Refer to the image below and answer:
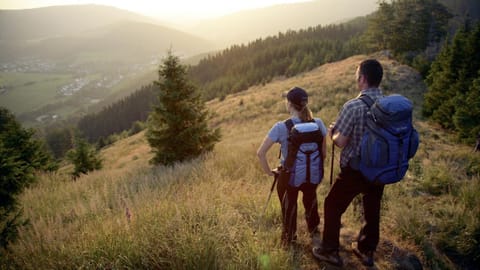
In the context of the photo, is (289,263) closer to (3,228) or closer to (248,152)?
(3,228)

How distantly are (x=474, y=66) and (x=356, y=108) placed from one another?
19.9 metres

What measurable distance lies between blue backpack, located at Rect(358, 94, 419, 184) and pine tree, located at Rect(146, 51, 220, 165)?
7452 mm

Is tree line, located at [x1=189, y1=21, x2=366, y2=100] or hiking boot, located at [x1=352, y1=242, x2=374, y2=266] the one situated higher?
tree line, located at [x1=189, y1=21, x2=366, y2=100]

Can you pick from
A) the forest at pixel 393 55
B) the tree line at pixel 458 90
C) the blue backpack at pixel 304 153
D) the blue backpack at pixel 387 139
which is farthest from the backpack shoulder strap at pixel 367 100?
the tree line at pixel 458 90

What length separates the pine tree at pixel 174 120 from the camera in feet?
30.6

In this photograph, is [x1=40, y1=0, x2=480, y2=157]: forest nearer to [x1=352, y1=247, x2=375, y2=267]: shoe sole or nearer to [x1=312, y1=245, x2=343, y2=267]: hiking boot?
[x1=312, y1=245, x2=343, y2=267]: hiking boot

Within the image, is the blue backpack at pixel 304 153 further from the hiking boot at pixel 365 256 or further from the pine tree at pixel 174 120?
the pine tree at pixel 174 120

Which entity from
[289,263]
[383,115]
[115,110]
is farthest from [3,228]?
[115,110]

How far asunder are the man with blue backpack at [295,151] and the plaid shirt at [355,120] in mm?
296

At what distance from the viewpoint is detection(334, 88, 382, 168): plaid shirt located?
2.60 meters

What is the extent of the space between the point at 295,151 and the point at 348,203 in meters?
0.86

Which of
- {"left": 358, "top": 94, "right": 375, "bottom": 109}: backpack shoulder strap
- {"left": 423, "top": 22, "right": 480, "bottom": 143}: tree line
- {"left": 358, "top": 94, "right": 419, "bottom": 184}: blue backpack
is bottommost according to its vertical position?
{"left": 423, "top": 22, "right": 480, "bottom": 143}: tree line

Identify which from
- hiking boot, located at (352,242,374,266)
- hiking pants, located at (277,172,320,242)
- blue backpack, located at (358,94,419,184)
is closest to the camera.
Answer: blue backpack, located at (358,94,419,184)

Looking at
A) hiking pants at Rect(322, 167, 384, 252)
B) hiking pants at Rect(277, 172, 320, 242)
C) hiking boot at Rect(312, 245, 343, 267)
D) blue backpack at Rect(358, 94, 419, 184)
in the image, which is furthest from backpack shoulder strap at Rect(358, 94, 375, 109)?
hiking boot at Rect(312, 245, 343, 267)
